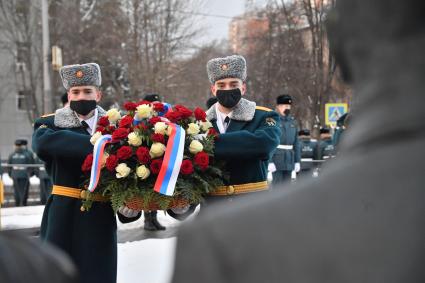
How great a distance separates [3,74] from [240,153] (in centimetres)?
2991

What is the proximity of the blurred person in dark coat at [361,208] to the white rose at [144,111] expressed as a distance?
2.96 meters

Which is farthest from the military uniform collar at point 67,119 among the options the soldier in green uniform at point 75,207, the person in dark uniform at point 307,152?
the person in dark uniform at point 307,152

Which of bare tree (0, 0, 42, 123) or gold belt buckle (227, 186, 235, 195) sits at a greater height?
bare tree (0, 0, 42, 123)

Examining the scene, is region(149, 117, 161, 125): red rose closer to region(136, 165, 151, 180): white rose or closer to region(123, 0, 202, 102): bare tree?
region(136, 165, 151, 180): white rose

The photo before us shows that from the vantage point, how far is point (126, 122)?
382cm

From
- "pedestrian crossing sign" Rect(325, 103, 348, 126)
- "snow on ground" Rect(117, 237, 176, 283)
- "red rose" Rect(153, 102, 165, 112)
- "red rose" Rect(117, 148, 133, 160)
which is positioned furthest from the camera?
"pedestrian crossing sign" Rect(325, 103, 348, 126)

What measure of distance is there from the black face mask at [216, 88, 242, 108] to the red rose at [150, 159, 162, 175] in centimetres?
75

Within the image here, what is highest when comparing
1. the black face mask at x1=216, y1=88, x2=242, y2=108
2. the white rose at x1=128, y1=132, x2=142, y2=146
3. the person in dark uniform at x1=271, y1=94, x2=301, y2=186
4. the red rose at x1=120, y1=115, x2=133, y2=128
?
the black face mask at x1=216, y1=88, x2=242, y2=108

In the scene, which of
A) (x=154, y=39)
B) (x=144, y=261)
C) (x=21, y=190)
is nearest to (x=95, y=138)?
(x=144, y=261)

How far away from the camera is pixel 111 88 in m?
26.3

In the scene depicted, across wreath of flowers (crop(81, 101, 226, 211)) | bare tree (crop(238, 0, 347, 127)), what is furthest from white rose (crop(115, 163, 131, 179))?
bare tree (crop(238, 0, 347, 127))

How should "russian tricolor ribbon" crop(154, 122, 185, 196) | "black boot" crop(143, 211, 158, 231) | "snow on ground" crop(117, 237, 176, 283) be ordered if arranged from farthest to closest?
"black boot" crop(143, 211, 158, 231)
"snow on ground" crop(117, 237, 176, 283)
"russian tricolor ribbon" crop(154, 122, 185, 196)

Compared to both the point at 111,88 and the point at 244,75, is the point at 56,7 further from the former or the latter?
the point at 244,75

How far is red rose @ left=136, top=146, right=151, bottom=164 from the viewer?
11.8 ft
